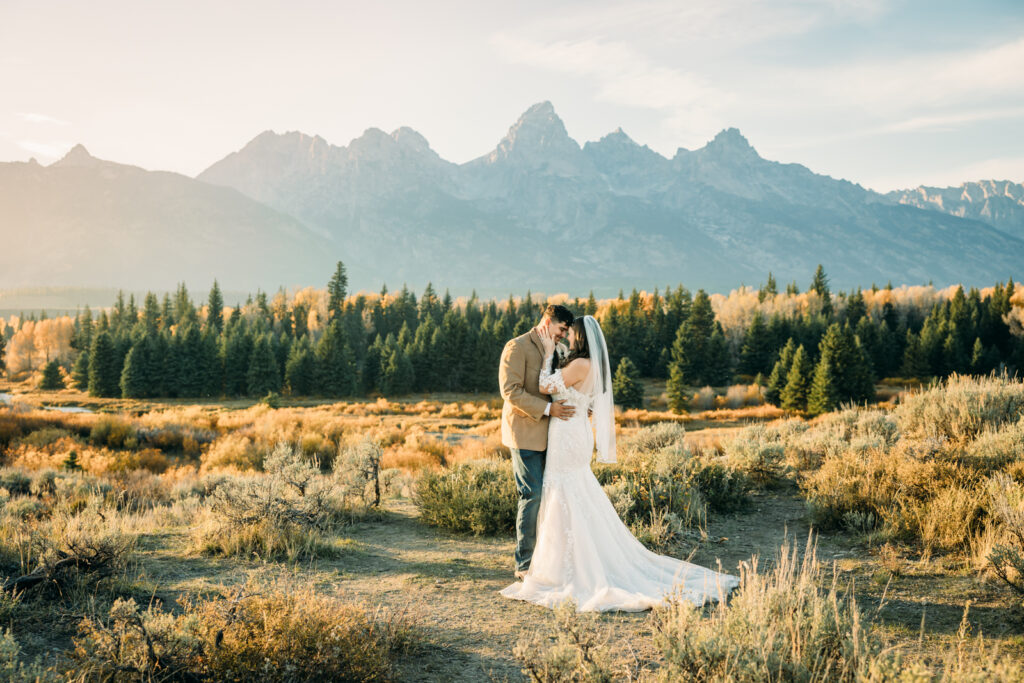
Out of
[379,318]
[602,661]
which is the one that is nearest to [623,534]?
[602,661]

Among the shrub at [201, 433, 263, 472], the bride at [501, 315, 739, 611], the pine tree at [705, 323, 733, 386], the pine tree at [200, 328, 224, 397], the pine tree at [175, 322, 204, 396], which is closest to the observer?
the bride at [501, 315, 739, 611]

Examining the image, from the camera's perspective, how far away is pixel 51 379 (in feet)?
258

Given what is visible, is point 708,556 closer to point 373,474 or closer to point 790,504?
point 790,504

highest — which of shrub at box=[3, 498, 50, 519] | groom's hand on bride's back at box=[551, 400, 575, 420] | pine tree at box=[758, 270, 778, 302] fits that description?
pine tree at box=[758, 270, 778, 302]

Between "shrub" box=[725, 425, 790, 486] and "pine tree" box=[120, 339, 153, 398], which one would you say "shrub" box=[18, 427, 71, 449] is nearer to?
"shrub" box=[725, 425, 790, 486]

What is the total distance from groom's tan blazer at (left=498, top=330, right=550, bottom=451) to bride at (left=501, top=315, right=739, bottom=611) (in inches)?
3.5

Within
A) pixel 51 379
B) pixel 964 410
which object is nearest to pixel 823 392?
pixel 964 410

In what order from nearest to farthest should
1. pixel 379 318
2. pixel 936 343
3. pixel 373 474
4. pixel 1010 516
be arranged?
pixel 1010 516 → pixel 373 474 → pixel 936 343 → pixel 379 318

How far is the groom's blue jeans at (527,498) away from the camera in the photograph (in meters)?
6.04

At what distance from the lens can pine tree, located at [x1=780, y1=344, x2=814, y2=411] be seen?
54.8 meters

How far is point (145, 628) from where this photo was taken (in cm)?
364

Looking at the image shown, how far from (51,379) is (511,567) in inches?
3665

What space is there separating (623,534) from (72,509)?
803cm

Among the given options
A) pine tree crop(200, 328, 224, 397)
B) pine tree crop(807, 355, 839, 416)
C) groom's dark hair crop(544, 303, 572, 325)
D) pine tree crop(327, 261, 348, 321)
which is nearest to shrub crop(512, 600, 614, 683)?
groom's dark hair crop(544, 303, 572, 325)
